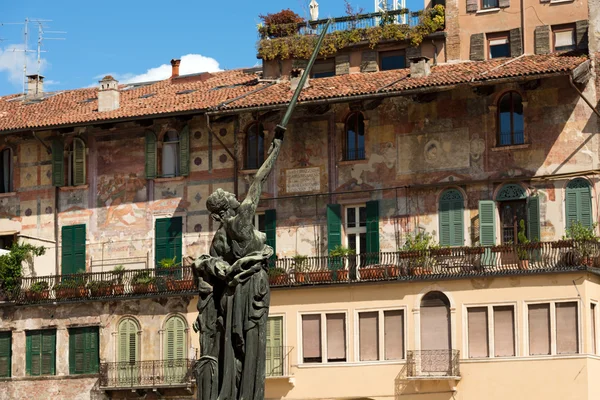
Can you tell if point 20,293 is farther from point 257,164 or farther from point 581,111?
point 581,111

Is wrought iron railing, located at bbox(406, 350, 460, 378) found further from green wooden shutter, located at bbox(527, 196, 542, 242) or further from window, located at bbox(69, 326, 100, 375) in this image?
window, located at bbox(69, 326, 100, 375)

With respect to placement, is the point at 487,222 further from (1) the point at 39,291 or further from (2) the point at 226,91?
(1) the point at 39,291

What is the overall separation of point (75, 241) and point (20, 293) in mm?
2273

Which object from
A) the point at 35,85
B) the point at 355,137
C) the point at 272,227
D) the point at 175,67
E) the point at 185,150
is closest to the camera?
the point at 355,137

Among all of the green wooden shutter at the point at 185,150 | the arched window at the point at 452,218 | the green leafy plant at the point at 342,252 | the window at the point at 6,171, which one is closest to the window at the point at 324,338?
the green leafy plant at the point at 342,252

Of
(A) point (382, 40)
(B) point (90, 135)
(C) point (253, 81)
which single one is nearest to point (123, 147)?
(B) point (90, 135)

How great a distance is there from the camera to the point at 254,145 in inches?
1750

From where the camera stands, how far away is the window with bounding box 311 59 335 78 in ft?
147

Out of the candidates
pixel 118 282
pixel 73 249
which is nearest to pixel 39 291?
pixel 73 249

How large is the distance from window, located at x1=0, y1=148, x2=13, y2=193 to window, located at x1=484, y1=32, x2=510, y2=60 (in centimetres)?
1564

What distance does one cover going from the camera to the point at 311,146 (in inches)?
1709

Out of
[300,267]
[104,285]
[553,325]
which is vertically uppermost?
[300,267]

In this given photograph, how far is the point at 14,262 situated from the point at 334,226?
9.97 metres

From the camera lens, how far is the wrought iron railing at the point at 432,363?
130ft
